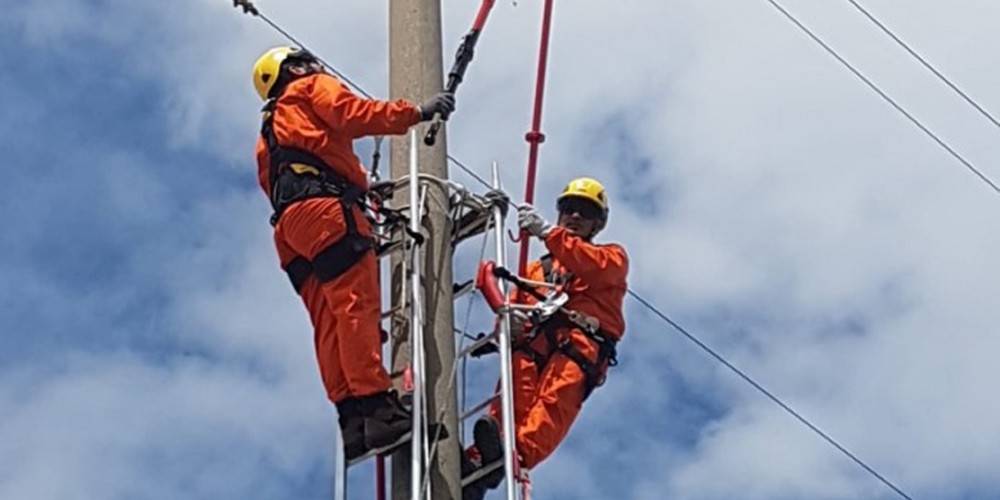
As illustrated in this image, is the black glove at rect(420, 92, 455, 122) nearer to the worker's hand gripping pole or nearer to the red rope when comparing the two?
the worker's hand gripping pole

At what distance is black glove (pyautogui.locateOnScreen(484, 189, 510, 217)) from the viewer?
7.62 metres

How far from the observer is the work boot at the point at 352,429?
22.9 feet

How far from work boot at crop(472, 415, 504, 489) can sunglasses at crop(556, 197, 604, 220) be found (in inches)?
81.2

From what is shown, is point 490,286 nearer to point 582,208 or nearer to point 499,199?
point 499,199

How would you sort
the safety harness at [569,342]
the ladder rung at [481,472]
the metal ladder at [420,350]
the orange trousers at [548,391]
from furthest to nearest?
the safety harness at [569,342] < the orange trousers at [548,391] < the ladder rung at [481,472] < the metal ladder at [420,350]

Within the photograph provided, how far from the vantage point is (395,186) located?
7566mm

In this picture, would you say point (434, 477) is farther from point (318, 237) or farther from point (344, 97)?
point (344, 97)

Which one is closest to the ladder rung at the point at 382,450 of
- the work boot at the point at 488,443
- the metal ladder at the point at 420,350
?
the metal ladder at the point at 420,350

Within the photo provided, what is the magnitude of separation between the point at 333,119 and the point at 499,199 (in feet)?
2.61

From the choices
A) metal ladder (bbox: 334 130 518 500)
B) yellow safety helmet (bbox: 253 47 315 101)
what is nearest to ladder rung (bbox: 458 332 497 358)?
metal ladder (bbox: 334 130 518 500)

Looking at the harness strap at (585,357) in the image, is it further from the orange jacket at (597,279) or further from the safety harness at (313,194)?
the safety harness at (313,194)

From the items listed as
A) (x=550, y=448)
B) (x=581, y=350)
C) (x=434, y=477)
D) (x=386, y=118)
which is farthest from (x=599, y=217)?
(x=434, y=477)

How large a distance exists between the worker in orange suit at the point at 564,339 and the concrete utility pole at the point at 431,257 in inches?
A: 37.1

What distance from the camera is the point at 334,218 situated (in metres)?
7.38
